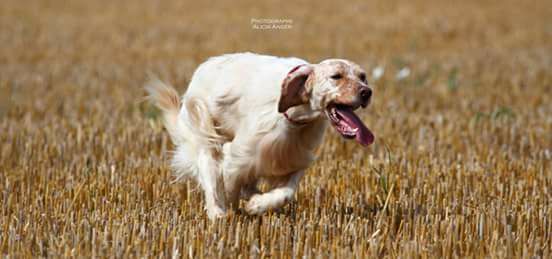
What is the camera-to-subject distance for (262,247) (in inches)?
152

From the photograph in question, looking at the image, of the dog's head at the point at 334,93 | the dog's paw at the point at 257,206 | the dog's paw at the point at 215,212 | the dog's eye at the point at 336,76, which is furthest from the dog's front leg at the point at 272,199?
the dog's eye at the point at 336,76

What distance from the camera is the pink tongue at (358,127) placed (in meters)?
3.98

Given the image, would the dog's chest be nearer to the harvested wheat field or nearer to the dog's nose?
the harvested wheat field

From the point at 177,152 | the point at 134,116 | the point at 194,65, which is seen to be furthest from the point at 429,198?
the point at 194,65

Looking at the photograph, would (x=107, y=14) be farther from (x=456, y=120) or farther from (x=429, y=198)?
(x=429, y=198)

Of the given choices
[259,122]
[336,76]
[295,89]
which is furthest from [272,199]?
[336,76]

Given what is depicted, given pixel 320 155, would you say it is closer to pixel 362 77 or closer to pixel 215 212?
pixel 215 212

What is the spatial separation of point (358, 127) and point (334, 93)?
0.68 ft

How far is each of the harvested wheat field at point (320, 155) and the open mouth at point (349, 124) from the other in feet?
1.55

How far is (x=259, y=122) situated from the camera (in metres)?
4.34

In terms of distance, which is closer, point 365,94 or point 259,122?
point 365,94

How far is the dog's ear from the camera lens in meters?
4.11

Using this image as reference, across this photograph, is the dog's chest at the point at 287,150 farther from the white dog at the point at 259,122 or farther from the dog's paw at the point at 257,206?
the dog's paw at the point at 257,206

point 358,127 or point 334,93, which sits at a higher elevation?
point 334,93
